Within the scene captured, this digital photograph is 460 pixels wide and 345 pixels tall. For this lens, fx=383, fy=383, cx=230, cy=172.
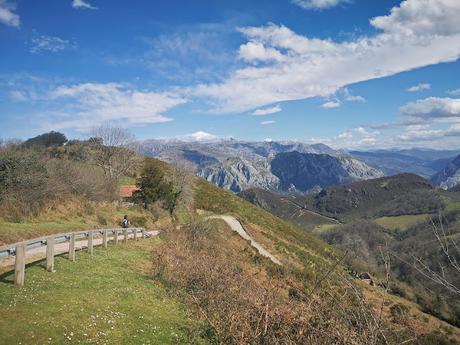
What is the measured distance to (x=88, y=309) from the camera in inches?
435

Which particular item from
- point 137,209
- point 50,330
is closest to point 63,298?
point 50,330

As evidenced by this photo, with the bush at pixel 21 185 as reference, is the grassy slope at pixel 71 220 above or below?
below

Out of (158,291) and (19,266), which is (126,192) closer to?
(158,291)

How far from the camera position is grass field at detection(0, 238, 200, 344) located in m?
9.15

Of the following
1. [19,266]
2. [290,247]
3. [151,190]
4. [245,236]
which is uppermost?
[19,266]

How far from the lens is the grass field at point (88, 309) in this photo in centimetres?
915

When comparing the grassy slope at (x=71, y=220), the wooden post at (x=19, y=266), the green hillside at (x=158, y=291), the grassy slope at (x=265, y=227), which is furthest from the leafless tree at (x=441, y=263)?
the grassy slope at (x=265, y=227)

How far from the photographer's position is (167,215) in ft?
148

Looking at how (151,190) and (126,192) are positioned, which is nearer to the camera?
(151,190)

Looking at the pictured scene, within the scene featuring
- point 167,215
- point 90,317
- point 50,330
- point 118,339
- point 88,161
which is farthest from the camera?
point 88,161

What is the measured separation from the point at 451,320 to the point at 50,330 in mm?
34990

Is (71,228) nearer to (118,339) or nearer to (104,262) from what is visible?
(104,262)

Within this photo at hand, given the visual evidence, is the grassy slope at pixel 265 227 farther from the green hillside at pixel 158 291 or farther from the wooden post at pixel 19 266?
the wooden post at pixel 19 266

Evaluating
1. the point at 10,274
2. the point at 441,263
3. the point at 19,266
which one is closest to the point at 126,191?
the point at 10,274
